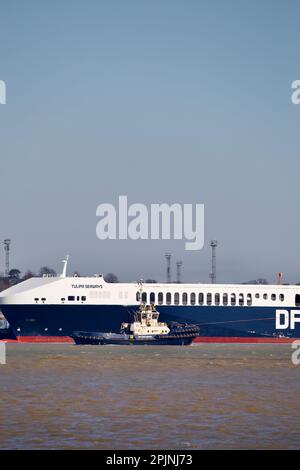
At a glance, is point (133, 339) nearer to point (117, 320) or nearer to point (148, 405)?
point (117, 320)

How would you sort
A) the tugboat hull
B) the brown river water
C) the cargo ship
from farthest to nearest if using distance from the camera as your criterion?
1. the cargo ship
2. the tugboat hull
3. the brown river water

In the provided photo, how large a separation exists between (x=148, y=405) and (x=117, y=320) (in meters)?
72.1

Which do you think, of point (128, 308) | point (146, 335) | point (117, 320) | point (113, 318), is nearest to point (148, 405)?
point (146, 335)

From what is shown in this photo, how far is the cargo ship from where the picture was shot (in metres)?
120

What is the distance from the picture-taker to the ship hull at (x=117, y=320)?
392 feet

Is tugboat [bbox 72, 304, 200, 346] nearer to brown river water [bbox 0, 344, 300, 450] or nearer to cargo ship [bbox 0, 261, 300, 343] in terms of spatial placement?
cargo ship [bbox 0, 261, 300, 343]

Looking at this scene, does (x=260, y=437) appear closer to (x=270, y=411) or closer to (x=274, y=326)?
(x=270, y=411)

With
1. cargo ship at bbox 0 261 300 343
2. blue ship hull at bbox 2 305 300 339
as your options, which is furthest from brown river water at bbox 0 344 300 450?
cargo ship at bbox 0 261 300 343

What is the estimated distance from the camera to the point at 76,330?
393ft

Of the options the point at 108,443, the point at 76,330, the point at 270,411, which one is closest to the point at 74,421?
the point at 108,443

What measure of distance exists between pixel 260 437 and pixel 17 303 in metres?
85.9

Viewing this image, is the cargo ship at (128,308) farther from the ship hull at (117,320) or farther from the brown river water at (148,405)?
the brown river water at (148,405)

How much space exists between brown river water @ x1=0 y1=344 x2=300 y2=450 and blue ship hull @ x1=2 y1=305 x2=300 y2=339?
35.8m
